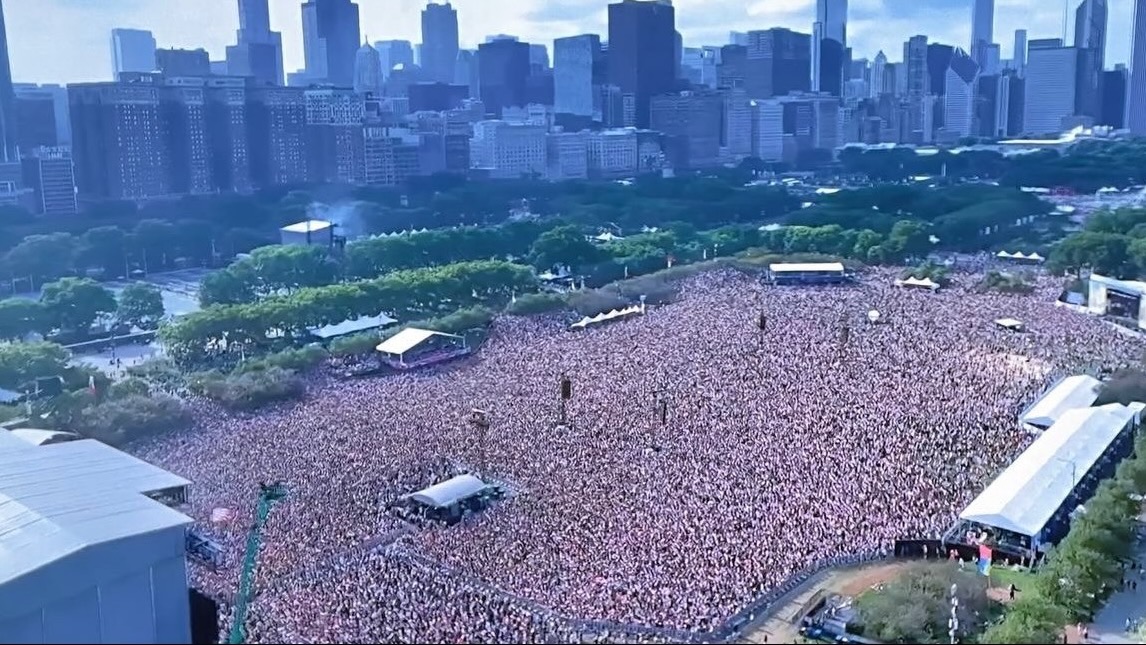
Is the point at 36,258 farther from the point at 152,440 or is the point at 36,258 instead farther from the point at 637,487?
the point at 637,487

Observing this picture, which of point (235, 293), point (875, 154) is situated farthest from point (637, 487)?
point (875, 154)

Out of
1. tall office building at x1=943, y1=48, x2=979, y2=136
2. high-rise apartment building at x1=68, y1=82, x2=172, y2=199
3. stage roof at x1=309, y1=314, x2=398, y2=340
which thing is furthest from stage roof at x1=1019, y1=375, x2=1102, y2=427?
tall office building at x1=943, y1=48, x2=979, y2=136

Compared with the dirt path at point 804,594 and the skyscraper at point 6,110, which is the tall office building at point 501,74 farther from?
the dirt path at point 804,594

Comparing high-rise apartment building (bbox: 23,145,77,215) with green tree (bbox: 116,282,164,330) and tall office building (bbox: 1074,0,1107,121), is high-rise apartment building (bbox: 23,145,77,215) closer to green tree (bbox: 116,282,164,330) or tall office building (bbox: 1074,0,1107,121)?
green tree (bbox: 116,282,164,330)

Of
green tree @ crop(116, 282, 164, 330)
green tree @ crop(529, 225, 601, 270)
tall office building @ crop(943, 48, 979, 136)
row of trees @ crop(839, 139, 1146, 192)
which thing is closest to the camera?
green tree @ crop(116, 282, 164, 330)

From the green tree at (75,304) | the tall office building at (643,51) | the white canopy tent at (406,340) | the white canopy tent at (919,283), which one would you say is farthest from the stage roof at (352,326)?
the tall office building at (643,51)

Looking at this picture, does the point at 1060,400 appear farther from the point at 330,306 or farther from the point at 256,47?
the point at 256,47
